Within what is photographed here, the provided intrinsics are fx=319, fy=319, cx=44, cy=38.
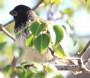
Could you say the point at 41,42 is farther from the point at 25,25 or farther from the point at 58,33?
the point at 25,25

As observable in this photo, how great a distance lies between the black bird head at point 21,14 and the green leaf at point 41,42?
1.64 meters

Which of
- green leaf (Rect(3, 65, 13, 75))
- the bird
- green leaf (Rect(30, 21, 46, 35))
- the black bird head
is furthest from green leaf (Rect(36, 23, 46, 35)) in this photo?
the black bird head

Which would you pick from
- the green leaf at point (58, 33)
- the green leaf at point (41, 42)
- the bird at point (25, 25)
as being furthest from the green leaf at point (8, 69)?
the bird at point (25, 25)

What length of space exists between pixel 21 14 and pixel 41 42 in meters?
1.98

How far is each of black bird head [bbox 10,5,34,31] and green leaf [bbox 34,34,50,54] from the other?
1.64m

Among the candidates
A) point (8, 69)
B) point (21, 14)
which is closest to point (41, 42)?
point (8, 69)

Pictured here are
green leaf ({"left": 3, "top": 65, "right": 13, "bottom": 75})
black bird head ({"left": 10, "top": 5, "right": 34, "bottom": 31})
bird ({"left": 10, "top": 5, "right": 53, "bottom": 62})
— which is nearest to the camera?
green leaf ({"left": 3, "top": 65, "right": 13, "bottom": 75})

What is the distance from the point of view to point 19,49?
1.92 m

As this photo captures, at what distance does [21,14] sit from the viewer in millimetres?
3818

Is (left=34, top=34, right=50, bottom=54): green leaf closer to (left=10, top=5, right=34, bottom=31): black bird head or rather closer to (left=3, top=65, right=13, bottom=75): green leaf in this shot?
(left=3, top=65, right=13, bottom=75): green leaf

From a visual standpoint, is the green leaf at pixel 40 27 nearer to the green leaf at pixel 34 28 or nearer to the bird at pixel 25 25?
the green leaf at pixel 34 28

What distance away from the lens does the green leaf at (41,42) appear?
1.88m

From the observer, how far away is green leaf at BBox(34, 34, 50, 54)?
1881 millimetres

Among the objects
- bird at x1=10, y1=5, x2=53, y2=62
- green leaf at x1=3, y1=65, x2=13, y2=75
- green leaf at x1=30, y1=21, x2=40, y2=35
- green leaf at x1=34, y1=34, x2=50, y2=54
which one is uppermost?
green leaf at x1=30, y1=21, x2=40, y2=35
